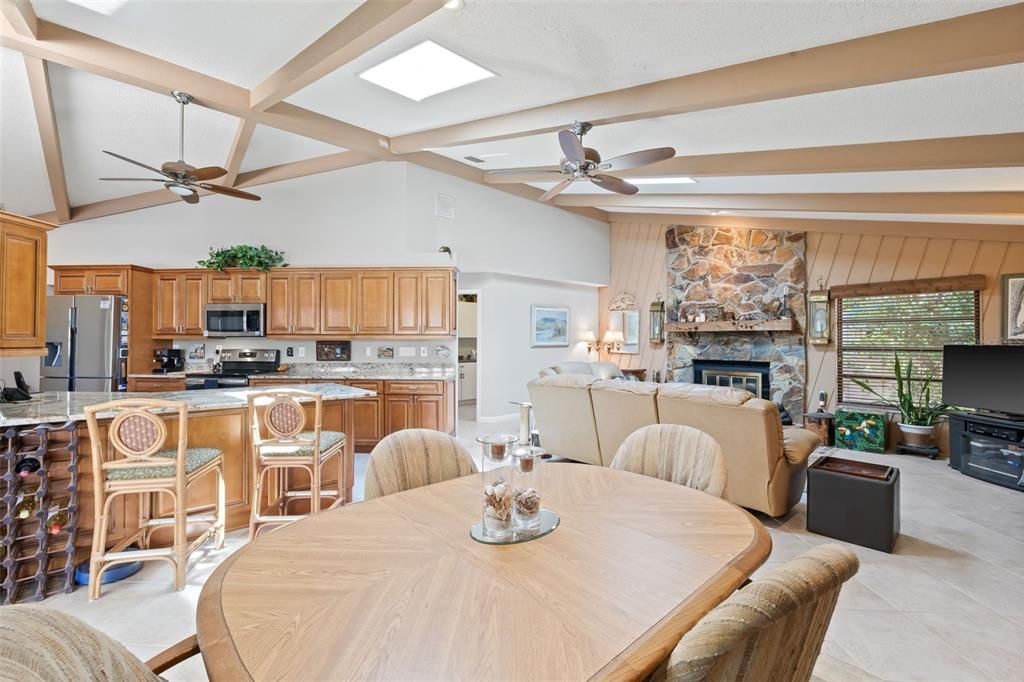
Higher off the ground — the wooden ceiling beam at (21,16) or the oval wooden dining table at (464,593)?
the wooden ceiling beam at (21,16)

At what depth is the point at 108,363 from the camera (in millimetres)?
5535

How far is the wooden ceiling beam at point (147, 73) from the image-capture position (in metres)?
3.17

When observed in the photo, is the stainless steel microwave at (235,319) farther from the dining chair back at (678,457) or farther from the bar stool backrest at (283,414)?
the dining chair back at (678,457)

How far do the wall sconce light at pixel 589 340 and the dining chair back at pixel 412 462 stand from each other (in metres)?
7.12

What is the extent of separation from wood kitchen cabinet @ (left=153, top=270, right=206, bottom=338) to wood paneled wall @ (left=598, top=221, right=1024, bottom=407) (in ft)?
21.8

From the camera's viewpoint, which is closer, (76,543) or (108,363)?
(76,543)

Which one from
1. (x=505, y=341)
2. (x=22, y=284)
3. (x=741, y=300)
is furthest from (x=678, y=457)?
(x=741, y=300)

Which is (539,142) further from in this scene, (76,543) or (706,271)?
(76,543)

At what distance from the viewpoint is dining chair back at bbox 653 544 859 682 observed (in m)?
0.75

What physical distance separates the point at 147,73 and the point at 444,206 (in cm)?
338

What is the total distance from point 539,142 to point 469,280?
10.1ft

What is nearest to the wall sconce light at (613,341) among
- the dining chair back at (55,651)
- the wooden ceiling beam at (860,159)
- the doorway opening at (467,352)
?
the doorway opening at (467,352)

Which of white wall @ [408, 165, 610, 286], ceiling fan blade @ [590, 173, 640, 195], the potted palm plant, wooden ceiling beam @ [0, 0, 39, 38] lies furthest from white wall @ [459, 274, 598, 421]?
wooden ceiling beam @ [0, 0, 39, 38]

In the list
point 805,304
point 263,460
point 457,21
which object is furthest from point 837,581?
point 805,304
